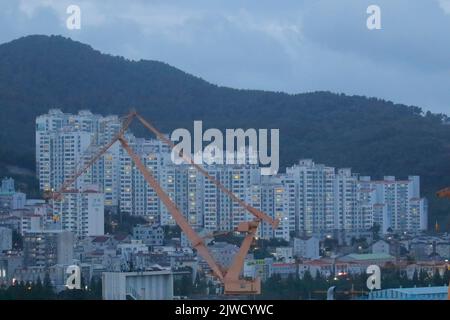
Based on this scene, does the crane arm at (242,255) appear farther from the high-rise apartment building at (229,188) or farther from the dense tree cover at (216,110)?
the dense tree cover at (216,110)

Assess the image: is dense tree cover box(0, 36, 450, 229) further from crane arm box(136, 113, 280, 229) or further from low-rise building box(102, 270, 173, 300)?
low-rise building box(102, 270, 173, 300)

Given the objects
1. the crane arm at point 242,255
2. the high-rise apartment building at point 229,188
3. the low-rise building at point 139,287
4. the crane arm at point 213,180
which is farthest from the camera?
the high-rise apartment building at point 229,188

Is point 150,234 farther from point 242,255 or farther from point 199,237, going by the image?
point 242,255

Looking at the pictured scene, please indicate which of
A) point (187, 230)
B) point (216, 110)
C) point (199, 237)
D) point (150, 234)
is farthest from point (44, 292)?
point (216, 110)

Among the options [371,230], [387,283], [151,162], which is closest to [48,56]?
[151,162]

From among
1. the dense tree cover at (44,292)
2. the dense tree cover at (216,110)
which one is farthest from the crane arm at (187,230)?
the dense tree cover at (44,292)

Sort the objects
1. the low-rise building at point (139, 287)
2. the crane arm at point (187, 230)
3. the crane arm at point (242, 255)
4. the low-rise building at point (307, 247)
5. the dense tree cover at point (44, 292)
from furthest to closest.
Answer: the low-rise building at point (307, 247) → the crane arm at point (187, 230) → the crane arm at point (242, 255) → the dense tree cover at point (44, 292) → the low-rise building at point (139, 287)
